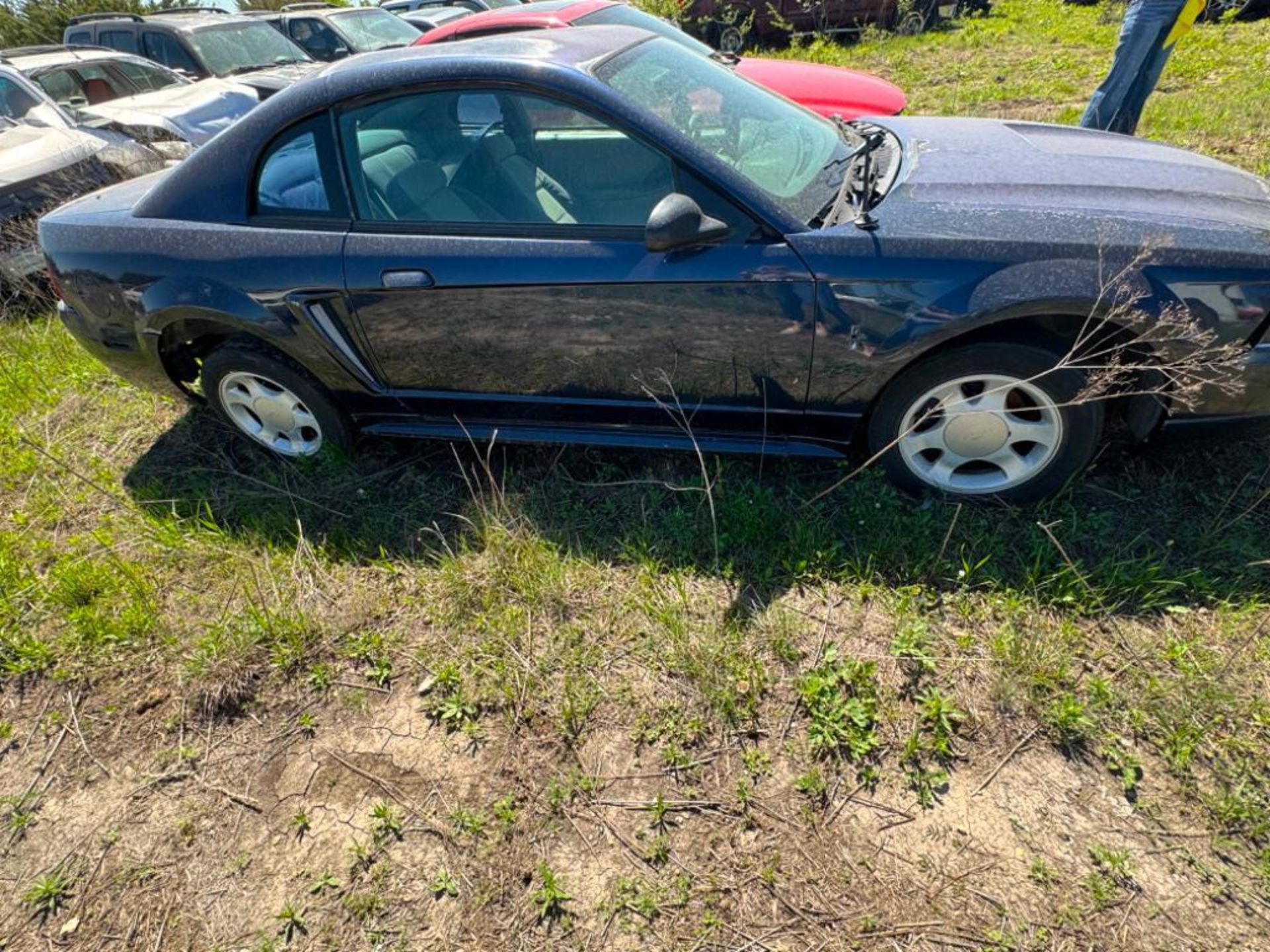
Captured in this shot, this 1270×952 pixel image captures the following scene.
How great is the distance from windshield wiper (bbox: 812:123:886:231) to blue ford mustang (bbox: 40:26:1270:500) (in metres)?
0.01

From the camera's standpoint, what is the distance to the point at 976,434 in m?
2.47

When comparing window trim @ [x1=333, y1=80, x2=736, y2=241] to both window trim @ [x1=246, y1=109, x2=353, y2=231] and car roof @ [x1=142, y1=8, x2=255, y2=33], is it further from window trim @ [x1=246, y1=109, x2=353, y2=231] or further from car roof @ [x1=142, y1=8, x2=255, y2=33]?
Answer: car roof @ [x1=142, y1=8, x2=255, y2=33]

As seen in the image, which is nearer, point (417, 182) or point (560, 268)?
point (560, 268)

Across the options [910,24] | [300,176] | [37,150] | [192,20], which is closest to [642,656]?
[300,176]

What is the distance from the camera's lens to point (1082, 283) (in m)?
2.13

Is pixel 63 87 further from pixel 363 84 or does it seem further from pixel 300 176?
pixel 363 84

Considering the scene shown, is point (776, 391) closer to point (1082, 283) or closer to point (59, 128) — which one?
point (1082, 283)

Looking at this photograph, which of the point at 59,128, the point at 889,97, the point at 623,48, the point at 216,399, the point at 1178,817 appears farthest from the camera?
the point at 59,128

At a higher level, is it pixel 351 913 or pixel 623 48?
pixel 623 48

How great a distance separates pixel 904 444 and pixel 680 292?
0.95 meters

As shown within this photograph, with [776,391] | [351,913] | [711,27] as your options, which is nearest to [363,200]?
[776,391]

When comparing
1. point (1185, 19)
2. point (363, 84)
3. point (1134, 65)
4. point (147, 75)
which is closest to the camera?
point (363, 84)

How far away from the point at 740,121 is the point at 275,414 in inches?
87.3

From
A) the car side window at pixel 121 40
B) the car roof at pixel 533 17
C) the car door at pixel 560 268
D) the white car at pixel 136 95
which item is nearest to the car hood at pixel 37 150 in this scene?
the white car at pixel 136 95
